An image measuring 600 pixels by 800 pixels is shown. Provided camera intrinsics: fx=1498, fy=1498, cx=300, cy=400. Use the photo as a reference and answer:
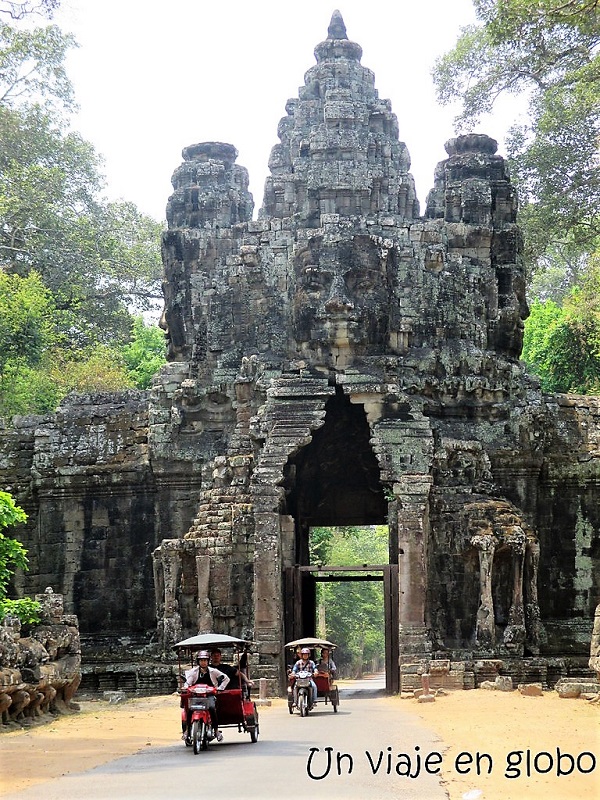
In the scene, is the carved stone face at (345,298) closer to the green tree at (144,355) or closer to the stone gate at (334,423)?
the stone gate at (334,423)

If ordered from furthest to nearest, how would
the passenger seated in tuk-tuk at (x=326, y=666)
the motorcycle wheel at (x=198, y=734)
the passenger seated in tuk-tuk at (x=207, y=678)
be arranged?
Answer: 1. the passenger seated in tuk-tuk at (x=326, y=666)
2. the passenger seated in tuk-tuk at (x=207, y=678)
3. the motorcycle wheel at (x=198, y=734)

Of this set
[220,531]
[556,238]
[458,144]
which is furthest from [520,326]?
[556,238]

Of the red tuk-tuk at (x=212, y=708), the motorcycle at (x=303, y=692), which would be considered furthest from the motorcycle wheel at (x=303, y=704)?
the red tuk-tuk at (x=212, y=708)

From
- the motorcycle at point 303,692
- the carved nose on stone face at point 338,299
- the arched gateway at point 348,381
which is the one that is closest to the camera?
the motorcycle at point 303,692

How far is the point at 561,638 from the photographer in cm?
2619

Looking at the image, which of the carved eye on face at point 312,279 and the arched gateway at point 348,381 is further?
the carved eye on face at point 312,279

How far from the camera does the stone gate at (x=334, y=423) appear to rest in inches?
969

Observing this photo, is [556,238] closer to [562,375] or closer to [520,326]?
[562,375]

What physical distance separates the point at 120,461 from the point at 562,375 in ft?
46.5

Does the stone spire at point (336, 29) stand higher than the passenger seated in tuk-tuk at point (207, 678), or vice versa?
the stone spire at point (336, 29)

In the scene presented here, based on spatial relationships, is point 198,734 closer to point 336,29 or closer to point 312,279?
point 312,279

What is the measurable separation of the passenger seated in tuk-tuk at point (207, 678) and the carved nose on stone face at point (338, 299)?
11.5 meters

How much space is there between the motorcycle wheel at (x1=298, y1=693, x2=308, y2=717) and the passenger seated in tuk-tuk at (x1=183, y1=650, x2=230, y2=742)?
3.68 metres

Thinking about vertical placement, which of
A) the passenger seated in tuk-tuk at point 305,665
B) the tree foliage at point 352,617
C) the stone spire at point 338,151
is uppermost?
the stone spire at point 338,151
